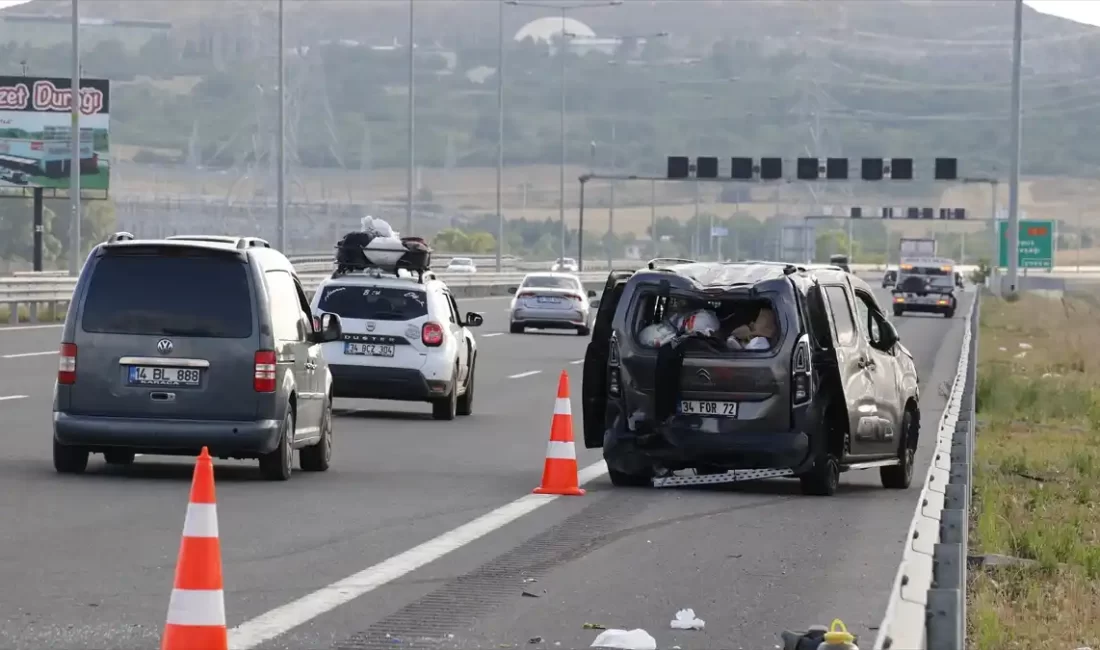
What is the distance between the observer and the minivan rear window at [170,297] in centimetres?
1541

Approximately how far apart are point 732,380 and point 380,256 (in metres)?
9.93

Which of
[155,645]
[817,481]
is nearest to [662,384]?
[817,481]

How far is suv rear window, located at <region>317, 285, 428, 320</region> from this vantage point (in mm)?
23656

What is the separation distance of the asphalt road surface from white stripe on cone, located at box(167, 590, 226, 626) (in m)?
1.19

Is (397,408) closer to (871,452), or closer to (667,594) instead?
(871,452)

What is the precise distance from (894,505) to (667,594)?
5023mm

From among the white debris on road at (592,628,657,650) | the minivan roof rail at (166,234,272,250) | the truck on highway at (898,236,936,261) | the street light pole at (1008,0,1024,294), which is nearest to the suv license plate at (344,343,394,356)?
the minivan roof rail at (166,234,272,250)

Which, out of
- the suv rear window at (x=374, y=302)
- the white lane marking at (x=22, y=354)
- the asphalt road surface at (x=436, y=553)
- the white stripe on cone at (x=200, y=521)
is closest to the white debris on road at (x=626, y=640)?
the asphalt road surface at (x=436, y=553)

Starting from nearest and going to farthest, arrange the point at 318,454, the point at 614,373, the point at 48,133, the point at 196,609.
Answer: the point at 196,609, the point at 614,373, the point at 318,454, the point at 48,133

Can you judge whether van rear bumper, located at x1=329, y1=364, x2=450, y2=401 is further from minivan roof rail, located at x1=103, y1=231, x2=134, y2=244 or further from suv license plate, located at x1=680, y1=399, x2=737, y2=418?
suv license plate, located at x1=680, y1=399, x2=737, y2=418

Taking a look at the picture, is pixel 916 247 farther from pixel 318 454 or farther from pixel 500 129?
Answer: pixel 318 454

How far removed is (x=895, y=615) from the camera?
576cm

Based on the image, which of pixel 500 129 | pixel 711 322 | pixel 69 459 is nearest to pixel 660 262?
pixel 711 322

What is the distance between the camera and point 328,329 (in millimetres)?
16609
